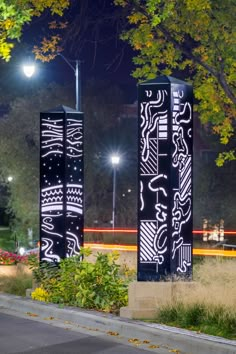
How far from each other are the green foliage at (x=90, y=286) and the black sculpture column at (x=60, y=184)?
116 cm

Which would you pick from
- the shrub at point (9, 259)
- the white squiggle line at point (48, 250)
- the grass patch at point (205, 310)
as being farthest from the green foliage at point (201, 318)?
the shrub at point (9, 259)

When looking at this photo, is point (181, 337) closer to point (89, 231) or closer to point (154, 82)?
point (154, 82)

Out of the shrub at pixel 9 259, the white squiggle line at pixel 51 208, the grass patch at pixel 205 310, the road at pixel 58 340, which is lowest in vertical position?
the road at pixel 58 340

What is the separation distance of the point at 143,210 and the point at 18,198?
21.0m

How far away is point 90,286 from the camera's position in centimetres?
1315

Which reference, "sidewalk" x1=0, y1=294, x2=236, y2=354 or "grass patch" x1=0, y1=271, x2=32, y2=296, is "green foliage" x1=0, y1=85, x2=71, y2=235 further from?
"sidewalk" x1=0, y1=294, x2=236, y2=354

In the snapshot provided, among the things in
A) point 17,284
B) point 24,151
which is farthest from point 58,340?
point 24,151

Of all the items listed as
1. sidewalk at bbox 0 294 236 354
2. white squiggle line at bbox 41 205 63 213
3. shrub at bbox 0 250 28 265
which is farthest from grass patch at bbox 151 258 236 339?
shrub at bbox 0 250 28 265

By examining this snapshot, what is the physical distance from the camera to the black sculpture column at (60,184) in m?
15.3

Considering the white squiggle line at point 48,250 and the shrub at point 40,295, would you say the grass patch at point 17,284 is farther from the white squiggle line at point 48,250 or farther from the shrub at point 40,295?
the shrub at point 40,295

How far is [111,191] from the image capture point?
37.0 metres

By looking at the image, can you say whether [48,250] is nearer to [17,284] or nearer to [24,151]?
[17,284]

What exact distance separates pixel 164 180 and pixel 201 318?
2614 millimetres

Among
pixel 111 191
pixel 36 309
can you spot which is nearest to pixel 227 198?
pixel 111 191
